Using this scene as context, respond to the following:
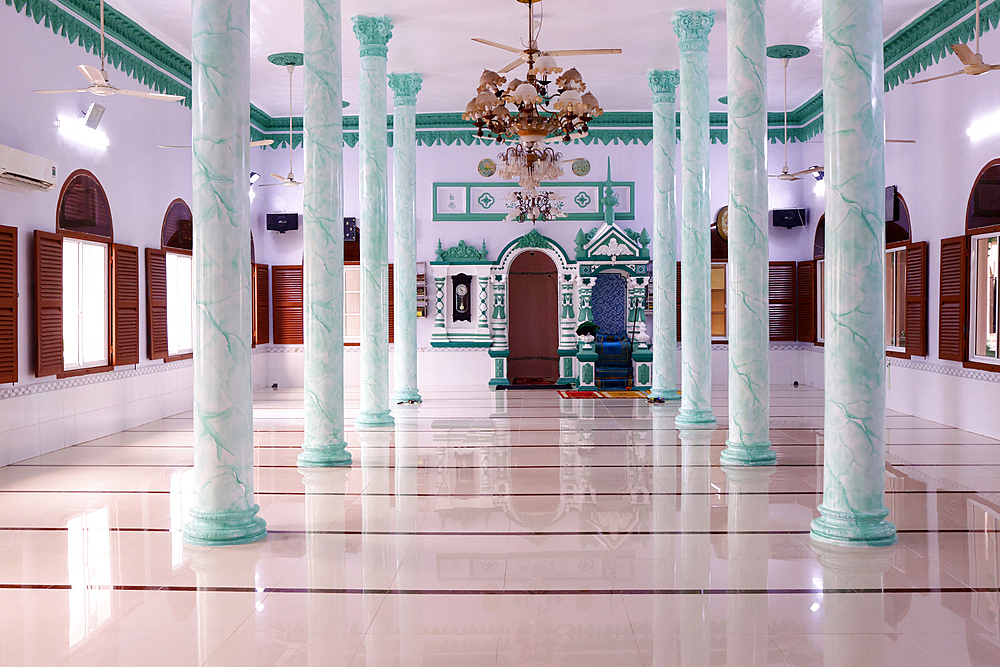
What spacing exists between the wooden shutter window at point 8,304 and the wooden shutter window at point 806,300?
11.4m

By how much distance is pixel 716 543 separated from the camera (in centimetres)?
476

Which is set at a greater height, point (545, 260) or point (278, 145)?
point (278, 145)

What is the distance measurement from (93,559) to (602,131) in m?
11.7

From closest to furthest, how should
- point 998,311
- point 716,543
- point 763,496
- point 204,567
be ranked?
point 204,567, point 716,543, point 763,496, point 998,311

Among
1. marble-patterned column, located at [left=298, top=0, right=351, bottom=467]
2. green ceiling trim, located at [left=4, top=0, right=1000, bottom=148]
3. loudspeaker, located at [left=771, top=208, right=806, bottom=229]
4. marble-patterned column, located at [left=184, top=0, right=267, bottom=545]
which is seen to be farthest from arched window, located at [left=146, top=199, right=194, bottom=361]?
loudspeaker, located at [left=771, top=208, right=806, bottom=229]

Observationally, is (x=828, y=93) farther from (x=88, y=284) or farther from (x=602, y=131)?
(x=602, y=131)

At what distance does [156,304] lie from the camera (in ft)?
33.8

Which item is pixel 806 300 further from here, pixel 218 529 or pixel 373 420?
pixel 218 529

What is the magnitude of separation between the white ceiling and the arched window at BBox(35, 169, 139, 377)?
2.28 metres

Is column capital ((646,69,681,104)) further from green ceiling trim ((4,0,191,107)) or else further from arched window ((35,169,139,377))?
arched window ((35,169,139,377))

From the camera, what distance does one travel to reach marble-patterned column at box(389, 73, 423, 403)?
11.1 metres

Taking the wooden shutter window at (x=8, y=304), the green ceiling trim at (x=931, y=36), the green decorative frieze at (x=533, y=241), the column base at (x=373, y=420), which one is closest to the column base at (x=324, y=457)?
the column base at (x=373, y=420)

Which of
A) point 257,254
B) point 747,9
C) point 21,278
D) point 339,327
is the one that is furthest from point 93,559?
point 257,254

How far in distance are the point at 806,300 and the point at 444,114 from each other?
22.5 ft
